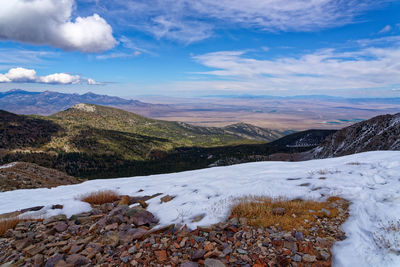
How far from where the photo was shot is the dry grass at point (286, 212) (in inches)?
199

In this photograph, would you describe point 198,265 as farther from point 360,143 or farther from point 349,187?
point 360,143

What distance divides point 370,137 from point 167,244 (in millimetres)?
59102

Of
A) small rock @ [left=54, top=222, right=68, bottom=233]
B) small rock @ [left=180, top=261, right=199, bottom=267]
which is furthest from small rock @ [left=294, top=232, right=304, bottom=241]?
small rock @ [left=54, top=222, right=68, bottom=233]

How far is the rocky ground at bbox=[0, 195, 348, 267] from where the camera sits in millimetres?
4016

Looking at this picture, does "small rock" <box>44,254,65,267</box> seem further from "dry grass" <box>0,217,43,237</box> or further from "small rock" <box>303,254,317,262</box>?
"small rock" <box>303,254,317,262</box>

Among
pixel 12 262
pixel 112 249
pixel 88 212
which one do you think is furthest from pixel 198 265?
pixel 88 212

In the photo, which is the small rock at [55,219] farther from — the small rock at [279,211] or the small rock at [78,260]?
the small rock at [279,211]

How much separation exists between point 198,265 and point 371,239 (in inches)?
147

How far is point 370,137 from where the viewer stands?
47.3m

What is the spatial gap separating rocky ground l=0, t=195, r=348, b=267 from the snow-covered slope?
39165 mm

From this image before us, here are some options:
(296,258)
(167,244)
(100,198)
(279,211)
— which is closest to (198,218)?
(167,244)

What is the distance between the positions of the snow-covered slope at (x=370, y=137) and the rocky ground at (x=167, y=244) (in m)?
39.2

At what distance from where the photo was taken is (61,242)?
508 centimetres

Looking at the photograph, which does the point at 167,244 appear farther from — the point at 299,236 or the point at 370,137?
the point at 370,137
